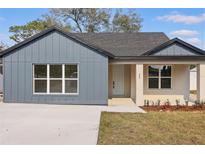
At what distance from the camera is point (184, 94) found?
18.1m

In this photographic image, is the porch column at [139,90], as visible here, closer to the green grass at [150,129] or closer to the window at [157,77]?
the window at [157,77]

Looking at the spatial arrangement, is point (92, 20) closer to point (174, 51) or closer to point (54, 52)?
point (174, 51)

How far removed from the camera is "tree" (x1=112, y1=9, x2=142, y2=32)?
42.0 meters

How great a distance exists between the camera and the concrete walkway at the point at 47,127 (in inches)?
288

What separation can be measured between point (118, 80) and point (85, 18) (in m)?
24.3

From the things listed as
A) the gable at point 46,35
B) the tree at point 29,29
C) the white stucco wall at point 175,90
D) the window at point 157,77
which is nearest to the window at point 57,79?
the gable at point 46,35

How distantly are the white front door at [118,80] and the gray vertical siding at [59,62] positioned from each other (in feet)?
12.8

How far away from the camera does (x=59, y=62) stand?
50.6 ft

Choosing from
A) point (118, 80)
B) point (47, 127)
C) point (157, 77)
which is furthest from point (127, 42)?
point (47, 127)

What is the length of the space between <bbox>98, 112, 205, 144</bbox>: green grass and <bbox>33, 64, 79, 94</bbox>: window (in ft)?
13.8

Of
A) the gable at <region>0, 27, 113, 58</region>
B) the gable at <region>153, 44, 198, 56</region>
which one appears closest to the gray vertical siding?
the gable at <region>0, 27, 113, 58</region>

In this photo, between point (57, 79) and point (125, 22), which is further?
point (125, 22)

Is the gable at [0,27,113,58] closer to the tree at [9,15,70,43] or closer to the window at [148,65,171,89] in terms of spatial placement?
the window at [148,65,171,89]
